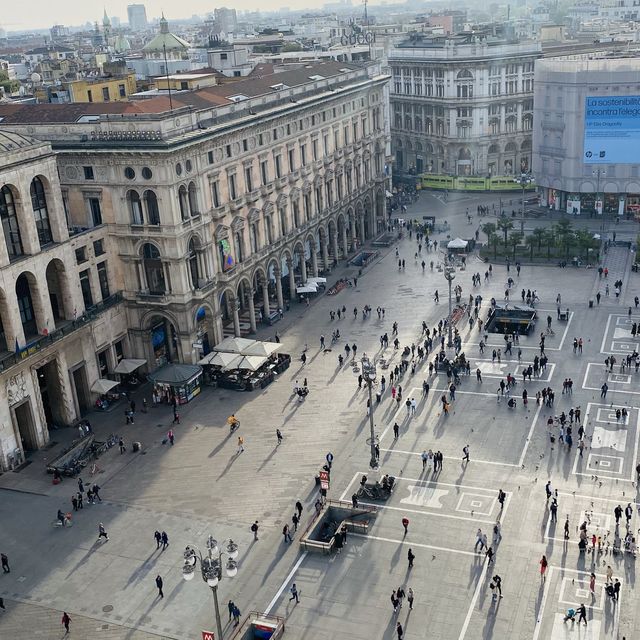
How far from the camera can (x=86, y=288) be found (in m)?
65.6

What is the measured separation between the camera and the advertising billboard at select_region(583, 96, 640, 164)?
105438mm

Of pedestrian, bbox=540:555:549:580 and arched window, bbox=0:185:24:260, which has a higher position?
arched window, bbox=0:185:24:260

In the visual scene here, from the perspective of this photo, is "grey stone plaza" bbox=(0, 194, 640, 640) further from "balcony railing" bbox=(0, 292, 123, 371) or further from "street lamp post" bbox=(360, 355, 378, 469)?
"balcony railing" bbox=(0, 292, 123, 371)

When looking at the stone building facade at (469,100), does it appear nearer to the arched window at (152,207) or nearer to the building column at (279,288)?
the building column at (279,288)

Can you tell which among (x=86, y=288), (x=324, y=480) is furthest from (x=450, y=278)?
(x=86, y=288)

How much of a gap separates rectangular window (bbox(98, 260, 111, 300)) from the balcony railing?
1.61ft

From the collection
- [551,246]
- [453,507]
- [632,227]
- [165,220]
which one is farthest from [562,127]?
[453,507]

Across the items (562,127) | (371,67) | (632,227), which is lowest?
(632,227)

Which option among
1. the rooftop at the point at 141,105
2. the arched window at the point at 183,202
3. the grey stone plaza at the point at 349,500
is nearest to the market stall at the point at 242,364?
the grey stone plaza at the point at 349,500

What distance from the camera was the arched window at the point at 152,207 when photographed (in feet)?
214

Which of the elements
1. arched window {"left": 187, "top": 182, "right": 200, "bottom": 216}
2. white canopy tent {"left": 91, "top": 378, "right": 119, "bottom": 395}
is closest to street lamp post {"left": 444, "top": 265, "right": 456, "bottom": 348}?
arched window {"left": 187, "top": 182, "right": 200, "bottom": 216}

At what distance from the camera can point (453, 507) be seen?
50094 millimetres

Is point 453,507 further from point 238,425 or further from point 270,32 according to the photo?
point 270,32

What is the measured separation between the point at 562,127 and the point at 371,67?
85.3ft
